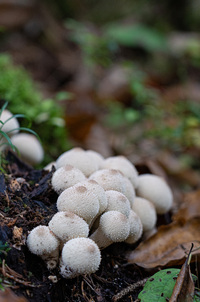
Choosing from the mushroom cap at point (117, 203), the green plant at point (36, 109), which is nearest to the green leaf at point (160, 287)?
the mushroom cap at point (117, 203)

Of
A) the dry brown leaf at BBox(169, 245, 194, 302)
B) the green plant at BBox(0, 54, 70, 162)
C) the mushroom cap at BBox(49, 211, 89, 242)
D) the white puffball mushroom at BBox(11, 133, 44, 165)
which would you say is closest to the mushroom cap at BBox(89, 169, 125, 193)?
the mushroom cap at BBox(49, 211, 89, 242)

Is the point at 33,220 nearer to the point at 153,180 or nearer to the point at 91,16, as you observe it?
the point at 153,180

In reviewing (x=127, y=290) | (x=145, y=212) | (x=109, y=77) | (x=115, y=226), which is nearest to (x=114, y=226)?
(x=115, y=226)

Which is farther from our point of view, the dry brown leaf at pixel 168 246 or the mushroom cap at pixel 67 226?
the dry brown leaf at pixel 168 246

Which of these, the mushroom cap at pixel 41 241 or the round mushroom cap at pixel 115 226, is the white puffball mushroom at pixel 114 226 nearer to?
the round mushroom cap at pixel 115 226

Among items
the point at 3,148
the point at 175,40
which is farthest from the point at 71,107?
the point at 175,40

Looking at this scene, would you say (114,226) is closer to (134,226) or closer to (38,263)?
(134,226)
